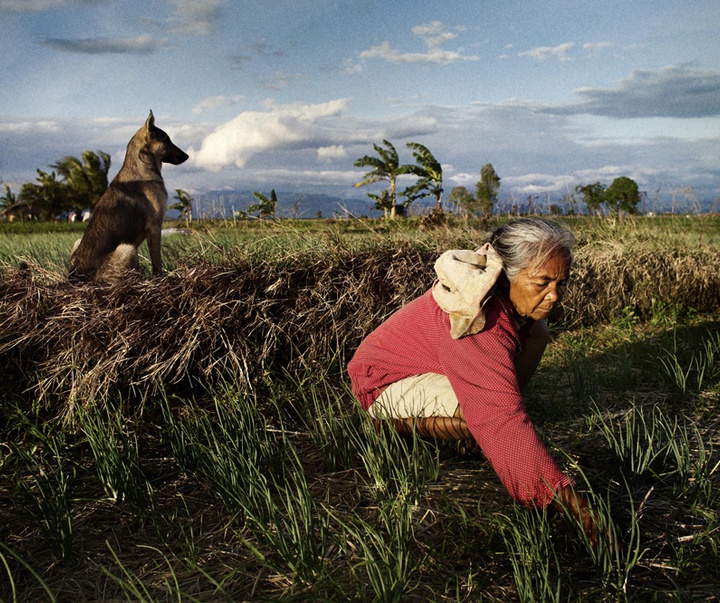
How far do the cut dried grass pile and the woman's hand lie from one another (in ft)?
6.25

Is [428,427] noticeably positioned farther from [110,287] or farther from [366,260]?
[110,287]

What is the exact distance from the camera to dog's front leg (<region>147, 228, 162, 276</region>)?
4.34 metres

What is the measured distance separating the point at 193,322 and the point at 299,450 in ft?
3.67

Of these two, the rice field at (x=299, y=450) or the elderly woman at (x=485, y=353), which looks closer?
the rice field at (x=299, y=450)

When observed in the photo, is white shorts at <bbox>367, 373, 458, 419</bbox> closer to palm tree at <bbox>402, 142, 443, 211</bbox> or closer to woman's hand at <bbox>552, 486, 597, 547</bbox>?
woman's hand at <bbox>552, 486, 597, 547</bbox>

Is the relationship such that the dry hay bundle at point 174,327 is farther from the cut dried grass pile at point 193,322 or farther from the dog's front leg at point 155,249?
the dog's front leg at point 155,249

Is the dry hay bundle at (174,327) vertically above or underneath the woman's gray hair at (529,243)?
underneath

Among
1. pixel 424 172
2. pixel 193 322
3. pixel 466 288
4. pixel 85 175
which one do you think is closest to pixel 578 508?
pixel 466 288

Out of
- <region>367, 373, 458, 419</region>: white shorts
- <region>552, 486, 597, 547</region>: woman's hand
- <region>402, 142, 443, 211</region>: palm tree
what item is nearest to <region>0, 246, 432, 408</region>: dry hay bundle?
<region>367, 373, 458, 419</region>: white shorts

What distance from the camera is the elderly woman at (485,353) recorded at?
204 centimetres

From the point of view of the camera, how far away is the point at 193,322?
3.68 meters

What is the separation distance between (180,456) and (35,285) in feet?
5.95

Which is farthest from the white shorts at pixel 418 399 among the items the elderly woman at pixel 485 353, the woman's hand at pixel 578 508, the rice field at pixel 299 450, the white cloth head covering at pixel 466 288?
the woman's hand at pixel 578 508

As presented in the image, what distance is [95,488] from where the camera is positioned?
8.97 ft
